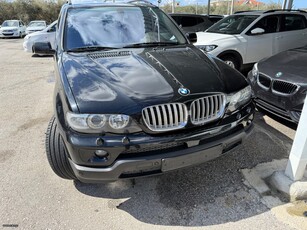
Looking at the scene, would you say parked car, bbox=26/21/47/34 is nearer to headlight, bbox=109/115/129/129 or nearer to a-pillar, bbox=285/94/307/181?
headlight, bbox=109/115/129/129

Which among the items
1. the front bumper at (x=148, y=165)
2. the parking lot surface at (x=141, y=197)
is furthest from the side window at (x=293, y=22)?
the front bumper at (x=148, y=165)

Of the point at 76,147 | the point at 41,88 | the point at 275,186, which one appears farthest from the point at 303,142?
the point at 41,88

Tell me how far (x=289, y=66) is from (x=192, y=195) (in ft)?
8.43

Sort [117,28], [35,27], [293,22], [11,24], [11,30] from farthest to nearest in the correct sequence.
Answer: [11,24] < [11,30] < [35,27] < [293,22] < [117,28]

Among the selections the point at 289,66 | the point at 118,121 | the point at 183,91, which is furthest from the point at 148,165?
the point at 289,66

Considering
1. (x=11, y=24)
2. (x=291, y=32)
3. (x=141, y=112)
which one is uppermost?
(x=141, y=112)

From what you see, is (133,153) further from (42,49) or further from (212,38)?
(212,38)

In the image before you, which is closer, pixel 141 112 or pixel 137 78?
pixel 141 112

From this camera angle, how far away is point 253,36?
21.0 ft

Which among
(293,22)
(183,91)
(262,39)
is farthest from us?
(293,22)

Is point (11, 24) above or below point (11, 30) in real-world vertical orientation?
above

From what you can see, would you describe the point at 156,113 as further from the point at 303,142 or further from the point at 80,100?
the point at 303,142

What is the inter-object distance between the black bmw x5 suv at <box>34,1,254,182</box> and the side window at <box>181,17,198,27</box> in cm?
708

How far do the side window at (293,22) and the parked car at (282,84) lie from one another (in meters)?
2.78
